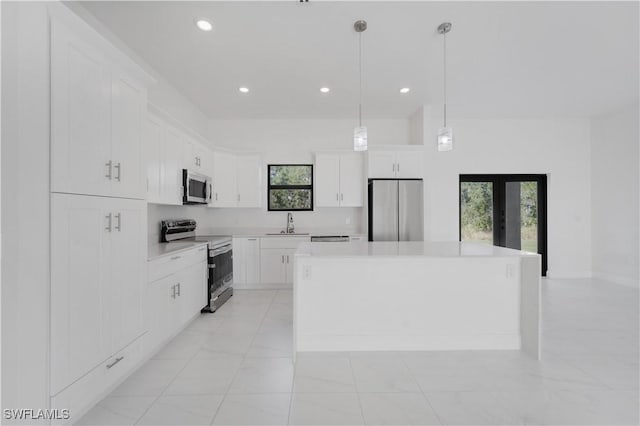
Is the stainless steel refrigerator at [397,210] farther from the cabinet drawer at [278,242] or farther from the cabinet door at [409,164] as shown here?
the cabinet drawer at [278,242]

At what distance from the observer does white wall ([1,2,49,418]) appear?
1.31m

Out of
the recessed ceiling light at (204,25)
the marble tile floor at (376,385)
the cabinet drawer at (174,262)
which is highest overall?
the recessed ceiling light at (204,25)

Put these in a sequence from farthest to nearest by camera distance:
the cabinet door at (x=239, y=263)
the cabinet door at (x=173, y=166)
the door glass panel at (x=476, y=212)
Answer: the door glass panel at (x=476, y=212)
the cabinet door at (x=239, y=263)
the cabinet door at (x=173, y=166)

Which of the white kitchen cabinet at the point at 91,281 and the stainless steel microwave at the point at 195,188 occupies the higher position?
the stainless steel microwave at the point at 195,188

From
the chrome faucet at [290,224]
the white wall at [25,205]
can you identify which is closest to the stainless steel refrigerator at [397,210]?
the chrome faucet at [290,224]

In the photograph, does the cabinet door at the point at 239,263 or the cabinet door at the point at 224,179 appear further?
the cabinet door at the point at 224,179

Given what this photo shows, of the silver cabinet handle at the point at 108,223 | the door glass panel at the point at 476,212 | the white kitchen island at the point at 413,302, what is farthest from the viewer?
the door glass panel at the point at 476,212

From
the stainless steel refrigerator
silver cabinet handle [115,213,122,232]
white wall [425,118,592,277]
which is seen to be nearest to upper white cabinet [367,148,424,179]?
the stainless steel refrigerator

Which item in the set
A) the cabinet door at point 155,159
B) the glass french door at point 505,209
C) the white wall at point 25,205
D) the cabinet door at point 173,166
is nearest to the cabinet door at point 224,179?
the cabinet door at point 173,166

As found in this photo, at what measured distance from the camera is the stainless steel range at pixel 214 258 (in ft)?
11.4

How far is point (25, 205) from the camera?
1363 millimetres

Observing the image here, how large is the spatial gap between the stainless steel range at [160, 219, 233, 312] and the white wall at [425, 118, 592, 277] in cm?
398

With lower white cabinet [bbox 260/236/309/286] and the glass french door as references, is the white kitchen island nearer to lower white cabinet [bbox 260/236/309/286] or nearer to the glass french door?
lower white cabinet [bbox 260/236/309/286]

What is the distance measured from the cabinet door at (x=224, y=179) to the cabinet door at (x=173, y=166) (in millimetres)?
1154
